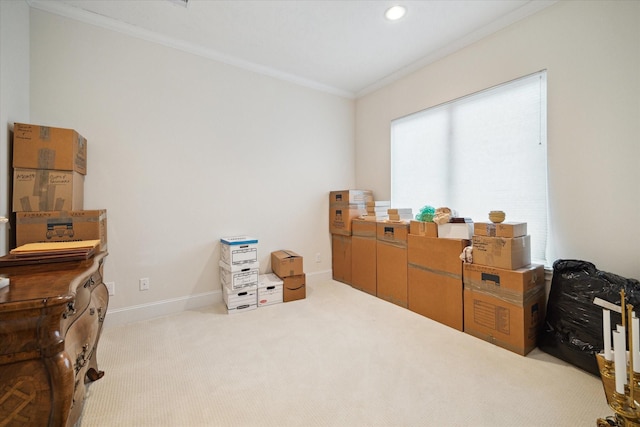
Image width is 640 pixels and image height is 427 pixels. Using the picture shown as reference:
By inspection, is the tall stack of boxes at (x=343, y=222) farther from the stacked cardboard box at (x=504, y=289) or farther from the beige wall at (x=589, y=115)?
the beige wall at (x=589, y=115)

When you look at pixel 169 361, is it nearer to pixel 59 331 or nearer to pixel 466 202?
pixel 59 331

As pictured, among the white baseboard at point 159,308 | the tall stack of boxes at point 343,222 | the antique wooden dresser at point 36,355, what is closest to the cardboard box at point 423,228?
the tall stack of boxes at point 343,222

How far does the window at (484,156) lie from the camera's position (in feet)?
7.69

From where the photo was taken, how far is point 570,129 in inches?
84.0

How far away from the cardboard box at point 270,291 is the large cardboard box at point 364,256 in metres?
1.05

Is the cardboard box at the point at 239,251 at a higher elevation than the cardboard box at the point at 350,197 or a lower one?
lower

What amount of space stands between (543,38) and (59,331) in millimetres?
3608

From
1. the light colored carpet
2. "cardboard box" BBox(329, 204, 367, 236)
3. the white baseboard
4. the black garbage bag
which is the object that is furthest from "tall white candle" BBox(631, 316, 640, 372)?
the white baseboard

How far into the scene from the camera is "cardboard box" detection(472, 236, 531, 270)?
2080mm

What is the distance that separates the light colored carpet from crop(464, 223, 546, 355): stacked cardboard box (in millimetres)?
119

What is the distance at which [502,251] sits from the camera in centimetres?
212

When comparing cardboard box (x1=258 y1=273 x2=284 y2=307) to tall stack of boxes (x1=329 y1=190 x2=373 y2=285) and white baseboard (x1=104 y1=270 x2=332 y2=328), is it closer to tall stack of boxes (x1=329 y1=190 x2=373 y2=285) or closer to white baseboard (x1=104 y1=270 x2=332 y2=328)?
white baseboard (x1=104 y1=270 x2=332 y2=328)

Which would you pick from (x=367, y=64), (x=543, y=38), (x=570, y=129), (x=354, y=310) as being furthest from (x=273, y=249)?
(x=543, y=38)

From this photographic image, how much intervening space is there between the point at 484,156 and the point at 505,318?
155cm
